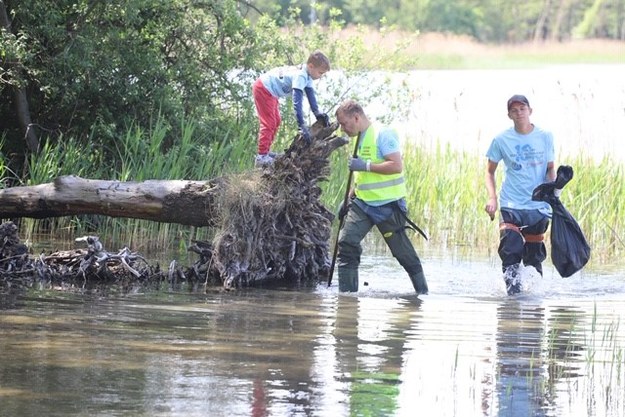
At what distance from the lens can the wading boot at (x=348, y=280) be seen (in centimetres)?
1089

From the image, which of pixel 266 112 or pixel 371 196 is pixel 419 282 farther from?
pixel 266 112

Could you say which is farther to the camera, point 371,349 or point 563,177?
point 563,177

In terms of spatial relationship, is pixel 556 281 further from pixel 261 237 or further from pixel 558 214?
pixel 261 237

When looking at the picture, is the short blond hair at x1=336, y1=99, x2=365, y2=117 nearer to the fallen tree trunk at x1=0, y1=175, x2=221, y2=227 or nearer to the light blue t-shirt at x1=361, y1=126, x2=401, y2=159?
the light blue t-shirt at x1=361, y1=126, x2=401, y2=159

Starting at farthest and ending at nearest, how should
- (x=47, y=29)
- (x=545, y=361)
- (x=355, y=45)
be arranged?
(x=355, y=45), (x=47, y=29), (x=545, y=361)

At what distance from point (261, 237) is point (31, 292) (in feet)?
6.77

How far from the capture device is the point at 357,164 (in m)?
10.3

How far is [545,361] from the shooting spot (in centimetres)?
794

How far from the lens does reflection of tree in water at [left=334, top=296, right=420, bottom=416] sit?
22.5ft

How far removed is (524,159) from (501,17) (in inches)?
1725

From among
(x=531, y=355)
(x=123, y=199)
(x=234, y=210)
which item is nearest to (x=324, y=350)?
(x=531, y=355)

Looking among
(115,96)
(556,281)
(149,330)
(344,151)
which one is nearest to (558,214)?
(556,281)

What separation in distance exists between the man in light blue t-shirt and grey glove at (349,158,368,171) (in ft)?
3.50

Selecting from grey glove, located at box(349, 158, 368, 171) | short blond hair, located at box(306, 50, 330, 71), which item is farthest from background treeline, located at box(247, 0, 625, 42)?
grey glove, located at box(349, 158, 368, 171)
